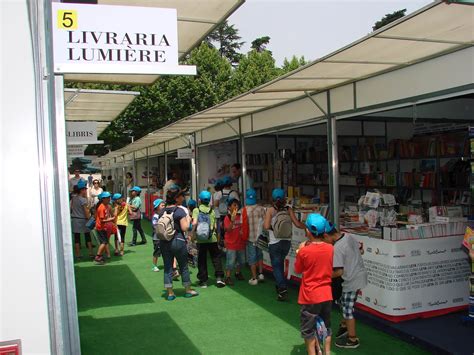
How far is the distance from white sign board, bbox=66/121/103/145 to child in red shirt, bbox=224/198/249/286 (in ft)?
8.93

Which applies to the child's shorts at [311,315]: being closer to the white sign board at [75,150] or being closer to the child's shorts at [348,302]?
the child's shorts at [348,302]

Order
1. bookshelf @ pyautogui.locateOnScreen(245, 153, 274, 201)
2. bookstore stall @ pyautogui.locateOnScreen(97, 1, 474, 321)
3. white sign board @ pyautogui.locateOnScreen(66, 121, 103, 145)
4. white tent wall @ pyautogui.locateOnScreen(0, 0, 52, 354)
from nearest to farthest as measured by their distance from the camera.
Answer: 1. white tent wall @ pyautogui.locateOnScreen(0, 0, 52, 354)
2. bookstore stall @ pyautogui.locateOnScreen(97, 1, 474, 321)
3. white sign board @ pyautogui.locateOnScreen(66, 121, 103, 145)
4. bookshelf @ pyautogui.locateOnScreen(245, 153, 274, 201)

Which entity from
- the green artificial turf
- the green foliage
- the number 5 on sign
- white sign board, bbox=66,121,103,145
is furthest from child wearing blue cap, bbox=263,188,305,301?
the green foliage

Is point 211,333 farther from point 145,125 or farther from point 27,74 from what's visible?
point 145,125

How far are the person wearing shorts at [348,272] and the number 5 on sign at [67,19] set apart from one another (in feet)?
10.2

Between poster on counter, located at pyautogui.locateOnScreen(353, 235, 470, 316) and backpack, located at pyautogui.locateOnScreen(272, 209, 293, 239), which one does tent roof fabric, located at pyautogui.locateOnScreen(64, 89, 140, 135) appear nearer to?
backpack, located at pyautogui.locateOnScreen(272, 209, 293, 239)

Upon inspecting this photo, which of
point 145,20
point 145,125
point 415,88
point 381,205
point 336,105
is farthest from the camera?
point 145,125

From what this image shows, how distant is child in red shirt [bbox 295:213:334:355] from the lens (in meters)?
4.05

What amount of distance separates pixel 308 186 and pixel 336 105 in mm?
6054

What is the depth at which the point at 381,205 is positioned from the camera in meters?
6.02

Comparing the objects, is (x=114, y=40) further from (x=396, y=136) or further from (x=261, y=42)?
(x=261, y=42)

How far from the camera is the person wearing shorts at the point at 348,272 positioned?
15.2 feet

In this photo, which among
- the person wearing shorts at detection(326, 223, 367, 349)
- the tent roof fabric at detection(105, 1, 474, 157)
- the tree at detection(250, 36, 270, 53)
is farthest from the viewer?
the tree at detection(250, 36, 270, 53)

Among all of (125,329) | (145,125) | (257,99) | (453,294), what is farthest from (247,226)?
(145,125)
